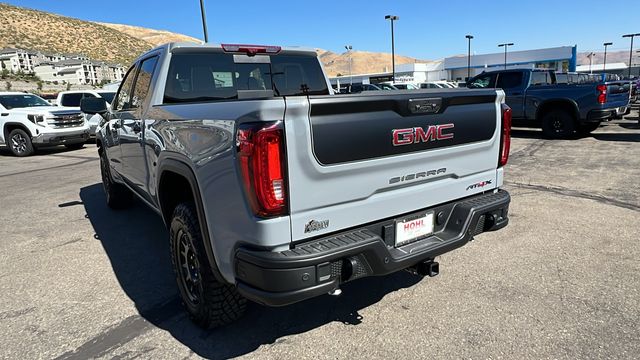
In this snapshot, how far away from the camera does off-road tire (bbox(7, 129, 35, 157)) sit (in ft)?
41.7

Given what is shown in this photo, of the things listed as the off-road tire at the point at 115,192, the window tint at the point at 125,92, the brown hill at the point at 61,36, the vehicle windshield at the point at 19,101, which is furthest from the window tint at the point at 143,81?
the brown hill at the point at 61,36

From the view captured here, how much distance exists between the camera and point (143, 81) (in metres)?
4.07

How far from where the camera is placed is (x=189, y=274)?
2.99 metres

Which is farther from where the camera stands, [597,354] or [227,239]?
[597,354]

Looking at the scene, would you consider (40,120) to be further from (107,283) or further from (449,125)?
(449,125)

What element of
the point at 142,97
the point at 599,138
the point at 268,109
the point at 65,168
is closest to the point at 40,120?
the point at 65,168

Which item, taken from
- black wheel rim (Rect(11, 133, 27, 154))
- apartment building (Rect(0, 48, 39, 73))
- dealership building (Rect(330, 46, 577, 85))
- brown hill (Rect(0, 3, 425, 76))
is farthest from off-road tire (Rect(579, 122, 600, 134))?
brown hill (Rect(0, 3, 425, 76))

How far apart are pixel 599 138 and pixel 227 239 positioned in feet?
38.9

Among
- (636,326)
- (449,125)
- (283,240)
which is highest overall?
(449,125)

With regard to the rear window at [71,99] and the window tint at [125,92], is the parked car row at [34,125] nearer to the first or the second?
the rear window at [71,99]

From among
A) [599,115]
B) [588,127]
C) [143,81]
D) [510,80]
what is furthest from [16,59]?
[599,115]

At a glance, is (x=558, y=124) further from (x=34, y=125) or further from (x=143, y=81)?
(x=34, y=125)

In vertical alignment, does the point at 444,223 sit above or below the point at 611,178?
above

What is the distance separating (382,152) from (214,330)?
5.33ft
